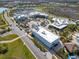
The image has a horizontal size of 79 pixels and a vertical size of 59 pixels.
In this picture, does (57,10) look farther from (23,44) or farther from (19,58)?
(19,58)

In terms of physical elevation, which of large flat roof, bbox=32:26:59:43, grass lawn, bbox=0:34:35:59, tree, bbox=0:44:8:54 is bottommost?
grass lawn, bbox=0:34:35:59

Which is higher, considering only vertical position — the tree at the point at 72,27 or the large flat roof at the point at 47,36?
the large flat roof at the point at 47,36

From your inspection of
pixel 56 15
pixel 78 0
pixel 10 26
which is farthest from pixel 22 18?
pixel 78 0

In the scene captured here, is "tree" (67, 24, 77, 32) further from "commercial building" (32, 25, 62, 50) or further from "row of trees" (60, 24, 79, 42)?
"commercial building" (32, 25, 62, 50)

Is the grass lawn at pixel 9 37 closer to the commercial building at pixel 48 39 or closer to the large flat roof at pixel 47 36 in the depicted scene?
the commercial building at pixel 48 39

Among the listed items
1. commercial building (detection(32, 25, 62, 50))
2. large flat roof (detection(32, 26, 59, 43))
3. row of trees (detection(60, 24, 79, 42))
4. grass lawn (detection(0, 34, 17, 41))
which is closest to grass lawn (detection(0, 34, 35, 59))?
grass lawn (detection(0, 34, 17, 41))

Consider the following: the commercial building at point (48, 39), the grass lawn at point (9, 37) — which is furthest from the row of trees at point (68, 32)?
the grass lawn at point (9, 37)

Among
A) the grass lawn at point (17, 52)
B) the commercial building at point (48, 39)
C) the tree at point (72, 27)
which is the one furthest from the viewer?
the tree at point (72, 27)

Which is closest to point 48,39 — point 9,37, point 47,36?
point 47,36

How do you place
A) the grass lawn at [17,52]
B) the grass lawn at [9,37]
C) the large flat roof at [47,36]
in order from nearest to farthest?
the grass lawn at [17,52] → the large flat roof at [47,36] → the grass lawn at [9,37]

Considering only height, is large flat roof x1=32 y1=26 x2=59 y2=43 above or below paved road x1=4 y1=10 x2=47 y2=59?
above

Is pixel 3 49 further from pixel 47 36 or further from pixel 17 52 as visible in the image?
pixel 47 36
